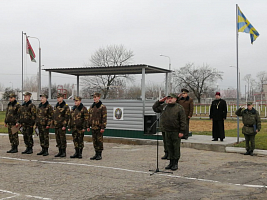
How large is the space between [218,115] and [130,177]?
20.1 ft

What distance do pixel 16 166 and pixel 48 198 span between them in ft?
11.4

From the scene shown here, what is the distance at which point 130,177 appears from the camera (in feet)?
25.0

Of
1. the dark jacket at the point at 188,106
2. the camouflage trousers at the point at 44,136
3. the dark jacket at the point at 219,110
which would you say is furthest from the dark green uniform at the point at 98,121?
the dark jacket at the point at 219,110

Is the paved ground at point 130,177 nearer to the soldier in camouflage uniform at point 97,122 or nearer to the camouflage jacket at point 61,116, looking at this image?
the soldier in camouflage uniform at point 97,122

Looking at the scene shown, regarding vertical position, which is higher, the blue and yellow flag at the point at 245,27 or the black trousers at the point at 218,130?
the blue and yellow flag at the point at 245,27

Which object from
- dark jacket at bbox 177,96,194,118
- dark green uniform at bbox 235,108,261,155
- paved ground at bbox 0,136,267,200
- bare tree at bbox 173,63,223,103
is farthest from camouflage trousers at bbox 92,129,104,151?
bare tree at bbox 173,63,223,103

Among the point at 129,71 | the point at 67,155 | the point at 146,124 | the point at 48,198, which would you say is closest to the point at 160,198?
the point at 48,198

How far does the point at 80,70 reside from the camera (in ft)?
52.6

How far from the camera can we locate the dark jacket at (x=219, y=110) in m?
12.7

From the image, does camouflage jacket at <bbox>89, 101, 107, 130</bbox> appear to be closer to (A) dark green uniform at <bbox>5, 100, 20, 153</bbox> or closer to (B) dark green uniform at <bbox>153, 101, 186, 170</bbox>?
(B) dark green uniform at <bbox>153, 101, 186, 170</bbox>

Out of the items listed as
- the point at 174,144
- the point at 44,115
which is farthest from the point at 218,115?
the point at 44,115

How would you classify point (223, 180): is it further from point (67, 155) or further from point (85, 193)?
point (67, 155)

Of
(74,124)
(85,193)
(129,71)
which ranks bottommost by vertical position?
(85,193)

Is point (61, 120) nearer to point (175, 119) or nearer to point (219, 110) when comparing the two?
point (175, 119)
